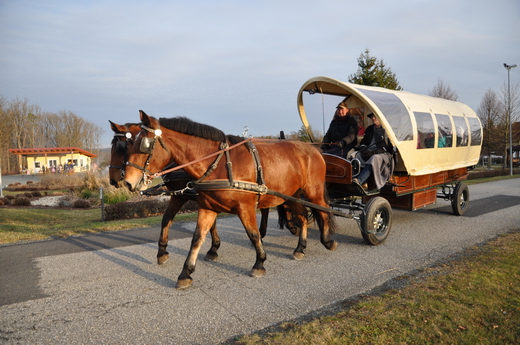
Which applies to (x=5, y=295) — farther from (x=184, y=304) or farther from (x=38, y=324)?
(x=184, y=304)

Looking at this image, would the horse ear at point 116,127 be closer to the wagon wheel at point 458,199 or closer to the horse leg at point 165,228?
the horse leg at point 165,228

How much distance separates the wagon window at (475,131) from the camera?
897 cm

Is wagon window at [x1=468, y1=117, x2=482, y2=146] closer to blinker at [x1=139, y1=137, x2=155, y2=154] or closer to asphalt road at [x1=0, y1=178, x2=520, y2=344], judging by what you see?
asphalt road at [x1=0, y1=178, x2=520, y2=344]

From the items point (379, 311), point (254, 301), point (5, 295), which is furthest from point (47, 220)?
point (379, 311)

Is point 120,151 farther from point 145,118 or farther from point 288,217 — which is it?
point 288,217

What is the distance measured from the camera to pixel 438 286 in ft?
13.7

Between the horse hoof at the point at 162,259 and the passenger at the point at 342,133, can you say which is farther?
the passenger at the point at 342,133

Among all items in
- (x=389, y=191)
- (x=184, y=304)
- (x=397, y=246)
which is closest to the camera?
(x=184, y=304)

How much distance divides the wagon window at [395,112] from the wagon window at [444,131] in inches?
53.7

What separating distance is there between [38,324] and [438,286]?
173 inches

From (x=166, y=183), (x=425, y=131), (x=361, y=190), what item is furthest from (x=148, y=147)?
(x=425, y=131)

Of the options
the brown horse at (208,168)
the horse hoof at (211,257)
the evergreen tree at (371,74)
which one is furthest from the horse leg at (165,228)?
the evergreen tree at (371,74)

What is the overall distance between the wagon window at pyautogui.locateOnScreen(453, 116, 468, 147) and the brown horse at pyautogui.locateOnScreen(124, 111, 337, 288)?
5552 mm

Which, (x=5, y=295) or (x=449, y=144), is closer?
(x=5, y=295)
